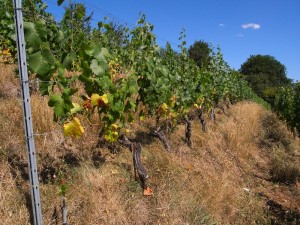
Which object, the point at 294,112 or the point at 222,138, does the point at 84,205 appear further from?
the point at 294,112

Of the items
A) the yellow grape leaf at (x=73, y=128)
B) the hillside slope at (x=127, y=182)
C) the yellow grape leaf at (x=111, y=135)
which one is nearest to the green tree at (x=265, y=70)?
the hillside slope at (x=127, y=182)

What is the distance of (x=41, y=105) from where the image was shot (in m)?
3.93

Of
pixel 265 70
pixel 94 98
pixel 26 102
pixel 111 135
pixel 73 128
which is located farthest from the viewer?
pixel 265 70

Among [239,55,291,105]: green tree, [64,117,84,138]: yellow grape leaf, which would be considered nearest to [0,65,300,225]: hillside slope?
[64,117,84,138]: yellow grape leaf

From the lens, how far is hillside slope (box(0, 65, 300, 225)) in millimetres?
2734

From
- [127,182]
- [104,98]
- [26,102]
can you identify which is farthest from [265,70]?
[26,102]

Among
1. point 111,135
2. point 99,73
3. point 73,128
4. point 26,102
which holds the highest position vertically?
point 99,73

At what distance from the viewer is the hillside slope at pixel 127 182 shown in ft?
8.97

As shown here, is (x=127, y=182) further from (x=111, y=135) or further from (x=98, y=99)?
(x=98, y=99)

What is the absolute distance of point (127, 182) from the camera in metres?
3.37

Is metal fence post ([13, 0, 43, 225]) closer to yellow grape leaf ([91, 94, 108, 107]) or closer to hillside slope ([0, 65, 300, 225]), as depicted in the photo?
hillside slope ([0, 65, 300, 225])

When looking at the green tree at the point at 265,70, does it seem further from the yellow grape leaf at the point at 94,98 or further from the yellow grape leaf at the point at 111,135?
the yellow grape leaf at the point at 94,98

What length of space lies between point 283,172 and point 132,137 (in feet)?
10.4

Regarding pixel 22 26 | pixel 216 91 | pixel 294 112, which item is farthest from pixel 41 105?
pixel 294 112
